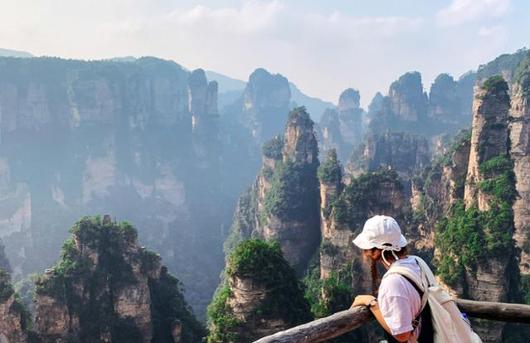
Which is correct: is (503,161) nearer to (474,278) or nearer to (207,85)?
(474,278)

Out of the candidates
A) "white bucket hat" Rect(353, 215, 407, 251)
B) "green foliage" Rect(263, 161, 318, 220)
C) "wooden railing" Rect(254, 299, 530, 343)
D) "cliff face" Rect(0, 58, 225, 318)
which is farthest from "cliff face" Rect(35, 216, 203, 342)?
"cliff face" Rect(0, 58, 225, 318)

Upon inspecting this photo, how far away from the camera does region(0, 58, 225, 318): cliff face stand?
69.3 m

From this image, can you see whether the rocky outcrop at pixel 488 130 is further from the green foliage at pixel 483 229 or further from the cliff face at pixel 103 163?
the cliff face at pixel 103 163

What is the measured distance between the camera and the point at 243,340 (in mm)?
17969

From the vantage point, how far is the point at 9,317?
21.7m

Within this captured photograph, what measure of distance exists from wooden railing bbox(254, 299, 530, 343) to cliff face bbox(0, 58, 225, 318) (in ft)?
190

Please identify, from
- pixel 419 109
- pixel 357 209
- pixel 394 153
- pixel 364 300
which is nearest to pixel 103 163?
pixel 394 153

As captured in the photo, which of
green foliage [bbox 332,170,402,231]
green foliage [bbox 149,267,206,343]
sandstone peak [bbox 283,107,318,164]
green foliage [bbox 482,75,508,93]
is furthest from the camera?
sandstone peak [bbox 283,107,318,164]

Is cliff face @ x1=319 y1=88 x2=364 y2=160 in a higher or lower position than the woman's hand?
higher

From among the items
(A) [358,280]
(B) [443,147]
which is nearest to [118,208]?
(B) [443,147]

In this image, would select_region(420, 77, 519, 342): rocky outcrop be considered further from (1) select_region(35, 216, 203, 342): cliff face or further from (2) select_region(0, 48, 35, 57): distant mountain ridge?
(2) select_region(0, 48, 35, 57): distant mountain ridge

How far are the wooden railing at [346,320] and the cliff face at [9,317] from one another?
21217mm

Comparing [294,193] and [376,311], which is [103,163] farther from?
[376,311]

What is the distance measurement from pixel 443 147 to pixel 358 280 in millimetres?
47036
